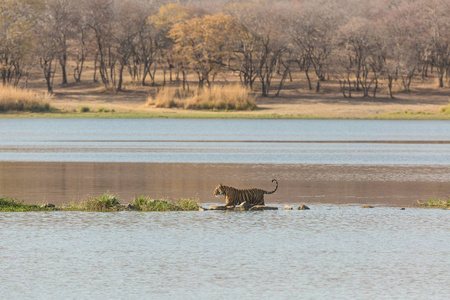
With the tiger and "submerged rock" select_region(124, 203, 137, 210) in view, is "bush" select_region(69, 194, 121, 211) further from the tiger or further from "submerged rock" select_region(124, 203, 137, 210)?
the tiger

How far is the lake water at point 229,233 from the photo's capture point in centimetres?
900

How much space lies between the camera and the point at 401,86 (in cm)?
7506

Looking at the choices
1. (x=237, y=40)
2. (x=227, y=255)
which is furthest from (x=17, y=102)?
(x=227, y=255)

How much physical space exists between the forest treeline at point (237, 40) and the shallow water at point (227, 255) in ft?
186

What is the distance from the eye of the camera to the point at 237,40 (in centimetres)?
7731

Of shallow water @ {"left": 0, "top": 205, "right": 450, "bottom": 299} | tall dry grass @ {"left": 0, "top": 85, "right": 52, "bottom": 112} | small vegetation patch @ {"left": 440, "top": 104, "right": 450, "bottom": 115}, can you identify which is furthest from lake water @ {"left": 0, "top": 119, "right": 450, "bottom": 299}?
small vegetation patch @ {"left": 440, "top": 104, "right": 450, "bottom": 115}

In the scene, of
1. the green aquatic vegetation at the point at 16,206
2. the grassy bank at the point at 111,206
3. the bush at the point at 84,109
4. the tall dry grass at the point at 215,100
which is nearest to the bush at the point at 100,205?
the grassy bank at the point at 111,206

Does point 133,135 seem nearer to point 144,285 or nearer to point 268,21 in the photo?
point 144,285

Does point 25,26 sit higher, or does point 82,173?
point 25,26

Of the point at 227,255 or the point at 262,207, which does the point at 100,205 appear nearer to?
the point at 262,207

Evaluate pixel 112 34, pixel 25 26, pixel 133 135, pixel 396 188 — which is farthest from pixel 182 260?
pixel 112 34

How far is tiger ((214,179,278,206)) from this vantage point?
14.8m

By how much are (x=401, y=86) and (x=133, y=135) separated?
4100 cm

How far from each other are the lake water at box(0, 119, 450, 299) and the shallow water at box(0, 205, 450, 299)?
0.07ft
